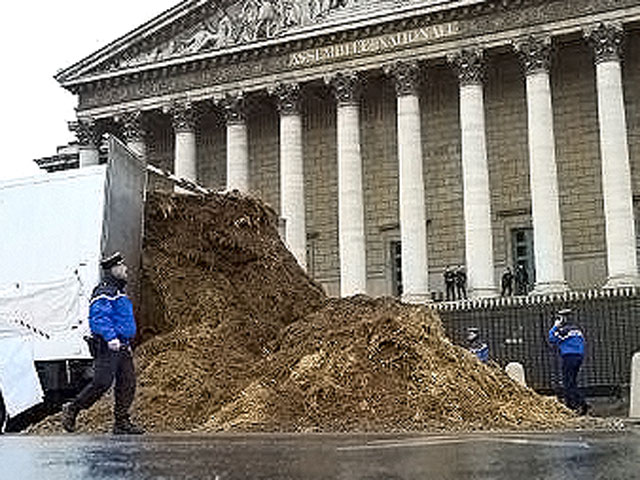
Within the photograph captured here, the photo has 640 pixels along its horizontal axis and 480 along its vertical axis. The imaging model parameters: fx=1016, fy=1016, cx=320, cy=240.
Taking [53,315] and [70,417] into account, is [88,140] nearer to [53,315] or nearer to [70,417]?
[53,315]

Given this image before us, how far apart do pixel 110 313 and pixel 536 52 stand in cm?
2302

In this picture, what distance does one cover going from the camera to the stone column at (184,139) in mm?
35125

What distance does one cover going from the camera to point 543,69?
97.6 ft

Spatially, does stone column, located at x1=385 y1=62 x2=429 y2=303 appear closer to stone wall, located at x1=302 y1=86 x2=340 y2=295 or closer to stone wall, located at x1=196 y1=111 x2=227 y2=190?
stone wall, located at x1=302 y1=86 x2=340 y2=295

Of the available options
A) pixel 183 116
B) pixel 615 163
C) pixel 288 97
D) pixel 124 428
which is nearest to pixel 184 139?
pixel 183 116

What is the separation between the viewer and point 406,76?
103 ft

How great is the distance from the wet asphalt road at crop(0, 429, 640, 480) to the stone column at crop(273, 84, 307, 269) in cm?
2557

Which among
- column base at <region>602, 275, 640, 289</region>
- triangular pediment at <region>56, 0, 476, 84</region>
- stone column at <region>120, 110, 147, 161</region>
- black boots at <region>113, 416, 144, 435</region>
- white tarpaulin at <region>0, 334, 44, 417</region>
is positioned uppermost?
triangular pediment at <region>56, 0, 476, 84</region>

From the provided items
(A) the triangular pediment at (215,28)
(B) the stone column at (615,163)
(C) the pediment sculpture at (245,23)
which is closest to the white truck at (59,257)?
(B) the stone column at (615,163)

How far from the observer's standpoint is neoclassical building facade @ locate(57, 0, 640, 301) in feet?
96.7

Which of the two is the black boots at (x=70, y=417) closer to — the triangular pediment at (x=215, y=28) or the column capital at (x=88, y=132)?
the triangular pediment at (x=215, y=28)

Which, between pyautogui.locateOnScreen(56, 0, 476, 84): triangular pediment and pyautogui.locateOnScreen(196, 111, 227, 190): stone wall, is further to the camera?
pyautogui.locateOnScreen(196, 111, 227, 190): stone wall

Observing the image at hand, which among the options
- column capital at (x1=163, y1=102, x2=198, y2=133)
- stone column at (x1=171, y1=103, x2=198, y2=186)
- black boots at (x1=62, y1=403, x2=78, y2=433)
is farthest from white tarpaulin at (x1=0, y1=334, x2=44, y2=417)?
column capital at (x1=163, y1=102, x2=198, y2=133)

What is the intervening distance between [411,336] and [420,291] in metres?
20.7
